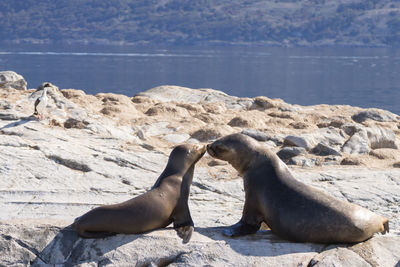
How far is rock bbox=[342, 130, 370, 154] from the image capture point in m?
12.3

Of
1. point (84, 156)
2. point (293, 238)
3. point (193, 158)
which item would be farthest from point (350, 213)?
point (84, 156)

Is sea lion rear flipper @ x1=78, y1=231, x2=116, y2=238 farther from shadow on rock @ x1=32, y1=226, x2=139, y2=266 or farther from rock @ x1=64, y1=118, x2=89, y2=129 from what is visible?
rock @ x1=64, y1=118, x2=89, y2=129

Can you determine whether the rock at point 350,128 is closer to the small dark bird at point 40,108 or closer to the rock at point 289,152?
the rock at point 289,152

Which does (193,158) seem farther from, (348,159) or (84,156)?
(348,159)

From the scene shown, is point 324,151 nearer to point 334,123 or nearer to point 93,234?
point 334,123

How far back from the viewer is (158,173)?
943cm

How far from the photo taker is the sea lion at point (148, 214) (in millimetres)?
6477

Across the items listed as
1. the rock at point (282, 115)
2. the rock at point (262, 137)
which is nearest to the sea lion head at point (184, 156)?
the rock at point (262, 137)

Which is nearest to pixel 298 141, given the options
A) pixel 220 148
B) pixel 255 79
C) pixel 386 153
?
pixel 386 153

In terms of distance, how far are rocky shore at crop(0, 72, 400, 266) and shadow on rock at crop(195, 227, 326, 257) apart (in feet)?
0.04

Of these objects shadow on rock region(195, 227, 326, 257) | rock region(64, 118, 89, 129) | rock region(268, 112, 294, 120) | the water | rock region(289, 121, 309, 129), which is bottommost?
the water

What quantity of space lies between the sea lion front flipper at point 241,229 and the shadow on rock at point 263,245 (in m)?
0.05

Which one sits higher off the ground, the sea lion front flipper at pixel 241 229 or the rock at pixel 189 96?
the sea lion front flipper at pixel 241 229

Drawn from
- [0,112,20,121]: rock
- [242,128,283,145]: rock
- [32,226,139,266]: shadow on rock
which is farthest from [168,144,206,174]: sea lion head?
[0,112,20,121]: rock
